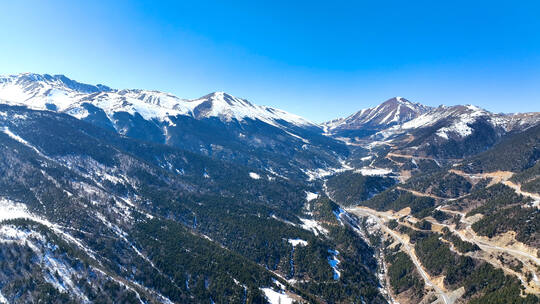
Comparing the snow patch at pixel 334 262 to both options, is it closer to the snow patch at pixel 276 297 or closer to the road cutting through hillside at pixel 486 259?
the snow patch at pixel 276 297

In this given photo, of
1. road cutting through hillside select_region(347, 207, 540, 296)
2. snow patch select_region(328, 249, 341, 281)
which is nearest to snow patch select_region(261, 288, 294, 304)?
snow patch select_region(328, 249, 341, 281)

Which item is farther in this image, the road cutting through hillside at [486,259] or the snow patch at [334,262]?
the snow patch at [334,262]

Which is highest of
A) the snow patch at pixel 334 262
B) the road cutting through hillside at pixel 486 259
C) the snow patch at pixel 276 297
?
the road cutting through hillside at pixel 486 259

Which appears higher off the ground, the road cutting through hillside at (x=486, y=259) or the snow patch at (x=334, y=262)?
the road cutting through hillside at (x=486, y=259)

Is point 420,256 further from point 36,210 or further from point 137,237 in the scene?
point 36,210

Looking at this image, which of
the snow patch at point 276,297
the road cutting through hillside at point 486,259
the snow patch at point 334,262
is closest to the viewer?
the road cutting through hillside at point 486,259

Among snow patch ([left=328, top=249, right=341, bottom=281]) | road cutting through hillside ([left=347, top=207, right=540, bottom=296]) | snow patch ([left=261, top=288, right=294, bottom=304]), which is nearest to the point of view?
road cutting through hillside ([left=347, top=207, right=540, bottom=296])

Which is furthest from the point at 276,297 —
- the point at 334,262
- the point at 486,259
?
the point at 486,259

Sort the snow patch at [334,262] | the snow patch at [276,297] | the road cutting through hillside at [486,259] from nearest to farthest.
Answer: the road cutting through hillside at [486,259], the snow patch at [276,297], the snow patch at [334,262]

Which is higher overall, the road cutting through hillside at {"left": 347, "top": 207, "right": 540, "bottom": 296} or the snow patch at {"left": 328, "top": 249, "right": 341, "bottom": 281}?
the road cutting through hillside at {"left": 347, "top": 207, "right": 540, "bottom": 296}

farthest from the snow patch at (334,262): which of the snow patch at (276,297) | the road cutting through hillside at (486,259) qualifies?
the road cutting through hillside at (486,259)

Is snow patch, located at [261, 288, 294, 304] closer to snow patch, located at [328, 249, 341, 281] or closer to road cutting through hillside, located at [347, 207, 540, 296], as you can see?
snow patch, located at [328, 249, 341, 281]

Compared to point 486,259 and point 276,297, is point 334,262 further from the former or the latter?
point 486,259
